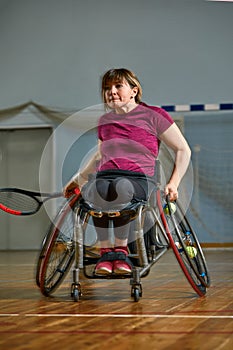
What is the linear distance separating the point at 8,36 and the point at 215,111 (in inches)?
121

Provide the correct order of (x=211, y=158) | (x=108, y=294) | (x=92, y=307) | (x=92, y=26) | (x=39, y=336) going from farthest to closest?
(x=92, y=26), (x=211, y=158), (x=108, y=294), (x=92, y=307), (x=39, y=336)

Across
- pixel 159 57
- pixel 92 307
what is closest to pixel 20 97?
pixel 159 57

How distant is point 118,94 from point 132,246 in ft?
2.11

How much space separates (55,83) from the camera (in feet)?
32.7

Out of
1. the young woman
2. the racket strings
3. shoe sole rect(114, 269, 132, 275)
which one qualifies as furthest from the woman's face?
shoe sole rect(114, 269, 132, 275)

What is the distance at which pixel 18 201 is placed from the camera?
11.2ft

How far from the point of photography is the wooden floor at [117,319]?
1854 millimetres

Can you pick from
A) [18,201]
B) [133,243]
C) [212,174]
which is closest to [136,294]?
[133,243]

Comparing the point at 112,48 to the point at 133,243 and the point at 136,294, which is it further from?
the point at 136,294

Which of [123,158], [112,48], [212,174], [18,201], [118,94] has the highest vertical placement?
[112,48]

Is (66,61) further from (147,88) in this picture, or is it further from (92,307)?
(92,307)

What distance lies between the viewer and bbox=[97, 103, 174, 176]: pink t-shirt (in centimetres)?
304

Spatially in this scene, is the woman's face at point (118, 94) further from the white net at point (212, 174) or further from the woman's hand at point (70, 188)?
the white net at point (212, 174)

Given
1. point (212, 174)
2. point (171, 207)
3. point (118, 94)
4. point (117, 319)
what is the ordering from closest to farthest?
point (117, 319)
point (171, 207)
point (118, 94)
point (212, 174)
